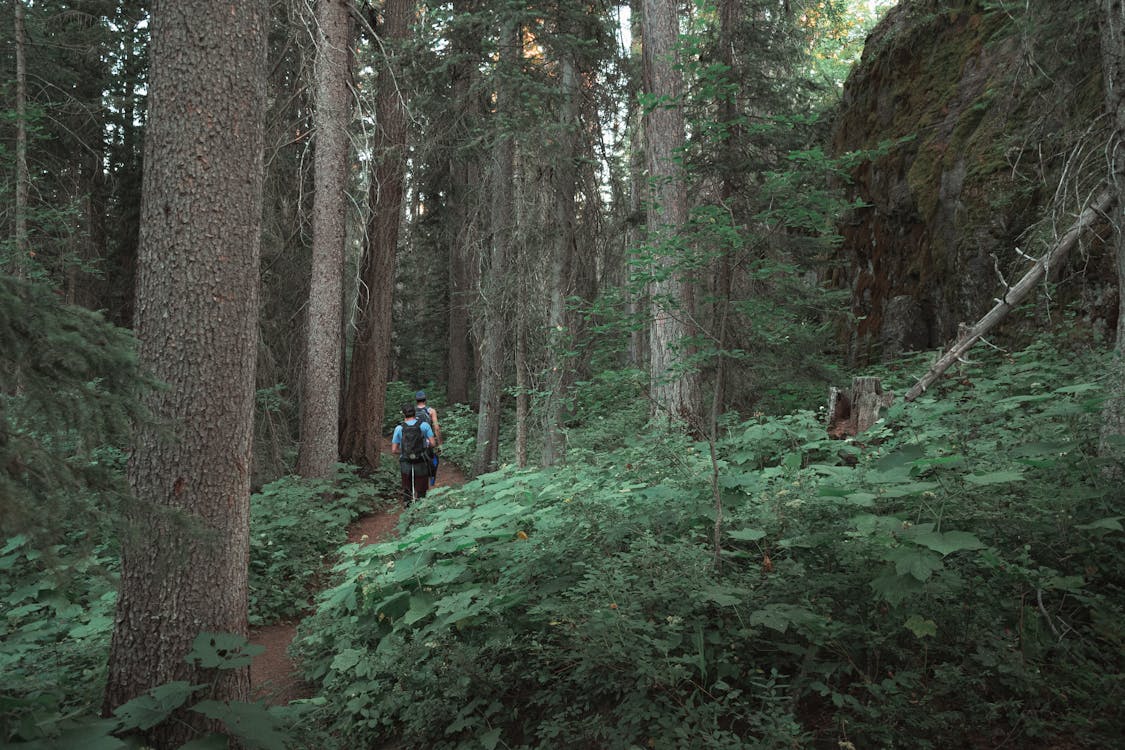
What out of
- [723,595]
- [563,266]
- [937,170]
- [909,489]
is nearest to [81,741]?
[723,595]

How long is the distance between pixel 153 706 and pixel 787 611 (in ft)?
10.7

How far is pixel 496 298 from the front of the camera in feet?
42.3

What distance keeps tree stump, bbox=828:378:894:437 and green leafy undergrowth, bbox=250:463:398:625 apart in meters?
5.86

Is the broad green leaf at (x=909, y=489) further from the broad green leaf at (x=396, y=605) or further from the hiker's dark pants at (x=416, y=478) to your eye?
the hiker's dark pants at (x=416, y=478)

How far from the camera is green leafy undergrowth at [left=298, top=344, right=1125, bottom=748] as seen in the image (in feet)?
10.7

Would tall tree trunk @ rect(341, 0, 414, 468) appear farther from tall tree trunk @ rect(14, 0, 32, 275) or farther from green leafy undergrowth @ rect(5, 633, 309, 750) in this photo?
green leafy undergrowth @ rect(5, 633, 309, 750)

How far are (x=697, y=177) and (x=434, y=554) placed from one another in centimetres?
692

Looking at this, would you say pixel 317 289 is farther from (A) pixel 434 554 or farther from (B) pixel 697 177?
(A) pixel 434 554

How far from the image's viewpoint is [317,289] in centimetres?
1089

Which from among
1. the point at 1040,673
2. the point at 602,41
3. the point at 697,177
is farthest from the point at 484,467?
the point at 1040,673

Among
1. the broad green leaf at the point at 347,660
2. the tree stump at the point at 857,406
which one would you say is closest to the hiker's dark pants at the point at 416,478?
the broad green leaf at the point at 347,660

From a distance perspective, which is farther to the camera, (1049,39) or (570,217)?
(570,217)

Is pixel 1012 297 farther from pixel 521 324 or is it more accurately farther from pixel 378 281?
pixel 378 281

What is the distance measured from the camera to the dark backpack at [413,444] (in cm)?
987
